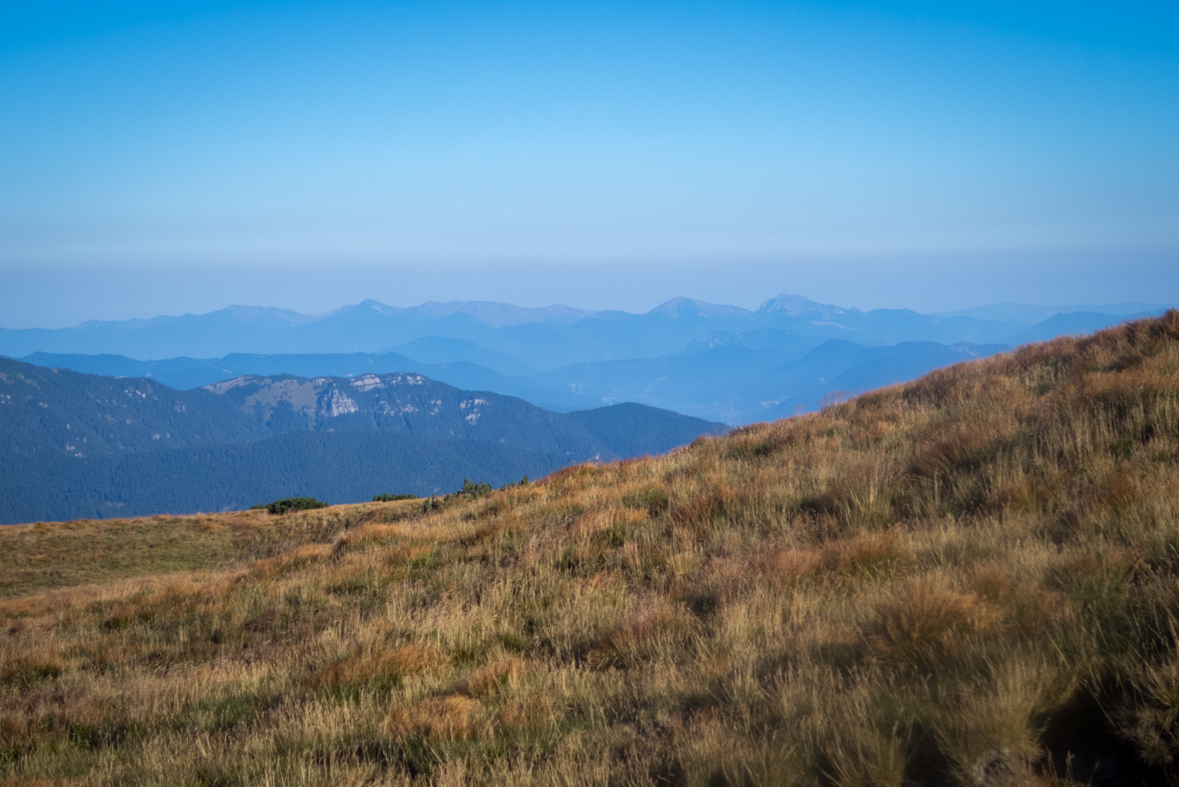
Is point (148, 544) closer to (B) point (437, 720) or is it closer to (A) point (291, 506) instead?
(A) point (291, 506)

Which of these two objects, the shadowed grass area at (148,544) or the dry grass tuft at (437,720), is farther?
the shadowed grass area at (148,544)

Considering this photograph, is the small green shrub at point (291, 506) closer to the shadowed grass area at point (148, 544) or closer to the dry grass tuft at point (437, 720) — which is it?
the shadowed grass area at point (148, 544)

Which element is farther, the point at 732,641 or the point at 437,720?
the point at 732,641

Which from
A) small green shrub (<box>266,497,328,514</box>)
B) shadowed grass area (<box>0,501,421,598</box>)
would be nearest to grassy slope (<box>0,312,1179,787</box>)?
shadowed grass area (<box>0,501,421,598</box>)

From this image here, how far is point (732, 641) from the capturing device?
4.26m

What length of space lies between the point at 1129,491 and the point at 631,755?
4208 mm

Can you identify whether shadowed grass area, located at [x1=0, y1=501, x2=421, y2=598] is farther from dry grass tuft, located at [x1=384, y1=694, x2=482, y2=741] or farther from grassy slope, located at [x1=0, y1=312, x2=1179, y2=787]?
dry grass tuft, located at [x1=384, y1=694, x2=482, y2=741]

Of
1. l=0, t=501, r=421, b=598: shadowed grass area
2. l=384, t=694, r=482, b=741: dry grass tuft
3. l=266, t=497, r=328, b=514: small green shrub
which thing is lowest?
l=266, t=497, r=328, b=514: small green shrub

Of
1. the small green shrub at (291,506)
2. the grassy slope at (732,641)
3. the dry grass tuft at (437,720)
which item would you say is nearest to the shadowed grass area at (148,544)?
the small green shrub at (291,506)

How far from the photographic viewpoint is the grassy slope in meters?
2.86

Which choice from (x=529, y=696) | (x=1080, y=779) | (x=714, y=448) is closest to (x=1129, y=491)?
(x=1080, y=779)

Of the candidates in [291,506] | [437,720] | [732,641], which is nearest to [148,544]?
[291,506]

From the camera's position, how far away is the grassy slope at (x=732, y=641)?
2.86m

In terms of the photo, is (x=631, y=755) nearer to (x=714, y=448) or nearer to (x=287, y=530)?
(x=714, y=448)
